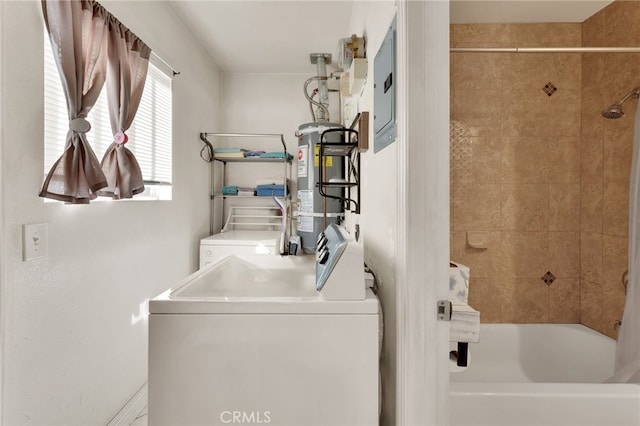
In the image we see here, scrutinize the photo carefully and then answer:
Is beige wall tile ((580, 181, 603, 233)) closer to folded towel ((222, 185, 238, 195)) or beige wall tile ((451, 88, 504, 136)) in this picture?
beige wall tile ((451, 88, 504, 136))

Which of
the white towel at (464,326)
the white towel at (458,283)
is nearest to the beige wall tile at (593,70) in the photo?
the white towel at (458,283)

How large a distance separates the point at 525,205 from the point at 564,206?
0.83 feet

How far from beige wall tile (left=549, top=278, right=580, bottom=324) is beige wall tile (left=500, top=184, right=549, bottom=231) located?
0.40 meters

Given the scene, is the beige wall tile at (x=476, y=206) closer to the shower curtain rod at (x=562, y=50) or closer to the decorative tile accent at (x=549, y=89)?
the decorative tile accent at (x=549, y=89)

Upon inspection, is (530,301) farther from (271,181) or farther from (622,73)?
(271,181)

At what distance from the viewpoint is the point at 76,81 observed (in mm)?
1308

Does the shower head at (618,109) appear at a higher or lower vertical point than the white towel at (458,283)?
higher

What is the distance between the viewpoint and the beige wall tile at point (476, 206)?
2.16m

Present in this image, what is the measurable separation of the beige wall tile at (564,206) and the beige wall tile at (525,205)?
0.04 meters

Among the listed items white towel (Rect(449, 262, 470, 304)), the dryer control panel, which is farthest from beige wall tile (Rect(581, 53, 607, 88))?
the dryer control panel

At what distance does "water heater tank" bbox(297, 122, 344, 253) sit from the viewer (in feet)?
7.75

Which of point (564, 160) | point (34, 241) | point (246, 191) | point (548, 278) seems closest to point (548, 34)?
point (564, 160)

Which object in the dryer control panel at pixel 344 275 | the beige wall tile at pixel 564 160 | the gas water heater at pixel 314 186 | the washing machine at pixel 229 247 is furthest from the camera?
the washing machine at pixel 229 247

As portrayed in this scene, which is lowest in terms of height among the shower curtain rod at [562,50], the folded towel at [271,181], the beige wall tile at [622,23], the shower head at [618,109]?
the folded towel at [271,181]
